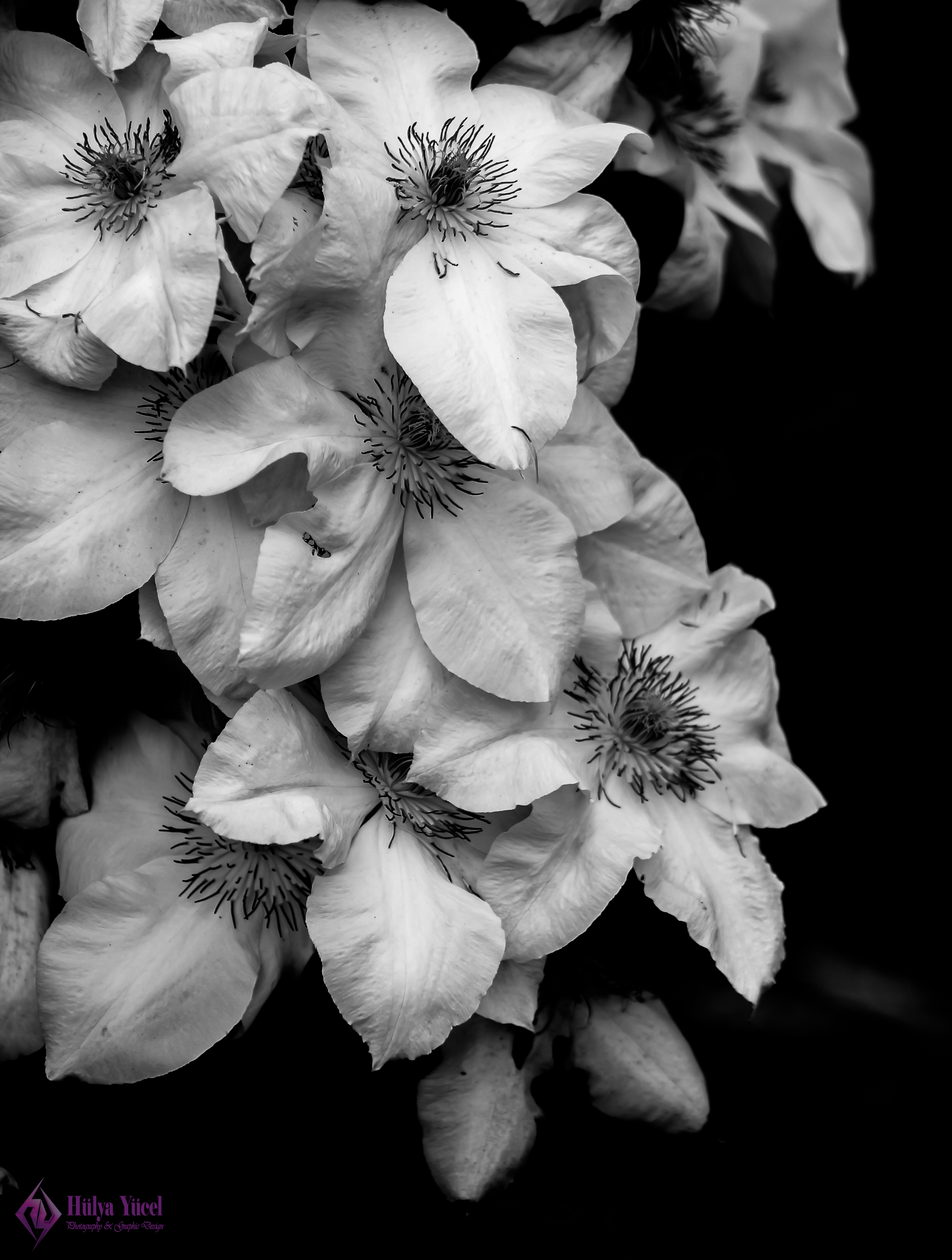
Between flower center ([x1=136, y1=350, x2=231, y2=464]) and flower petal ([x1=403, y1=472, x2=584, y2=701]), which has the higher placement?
flower center ([x1=136, y1=350, x2=231, y2=464])

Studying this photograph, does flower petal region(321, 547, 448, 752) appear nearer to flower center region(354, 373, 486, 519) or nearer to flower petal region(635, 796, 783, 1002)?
flower center region(354, 373, 486, 519)

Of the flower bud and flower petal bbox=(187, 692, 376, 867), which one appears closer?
flower petal bbox=(187, 692, 376, 867)

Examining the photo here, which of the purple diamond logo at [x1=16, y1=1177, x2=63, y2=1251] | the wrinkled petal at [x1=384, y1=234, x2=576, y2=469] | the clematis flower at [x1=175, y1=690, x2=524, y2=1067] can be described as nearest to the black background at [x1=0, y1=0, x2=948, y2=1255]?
the purple diamond logo at [x1=16, y1=1177, x2=63, y2=1251]

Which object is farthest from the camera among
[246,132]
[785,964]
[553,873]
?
[785,964]

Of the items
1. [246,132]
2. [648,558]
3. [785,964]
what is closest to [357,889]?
[648,558]

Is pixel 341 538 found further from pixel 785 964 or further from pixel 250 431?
pixel 785 964

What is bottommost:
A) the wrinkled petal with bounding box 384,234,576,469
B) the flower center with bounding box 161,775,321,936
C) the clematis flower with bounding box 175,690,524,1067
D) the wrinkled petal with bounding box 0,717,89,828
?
the flower center with bounding box 161,775,321,936

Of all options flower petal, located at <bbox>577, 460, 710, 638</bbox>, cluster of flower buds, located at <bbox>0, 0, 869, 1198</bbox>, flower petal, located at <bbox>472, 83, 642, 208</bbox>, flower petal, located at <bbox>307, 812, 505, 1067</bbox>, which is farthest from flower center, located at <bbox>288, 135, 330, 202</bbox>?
flower petal, located at <bbox>307, 812, 505, 1067</bbox>
